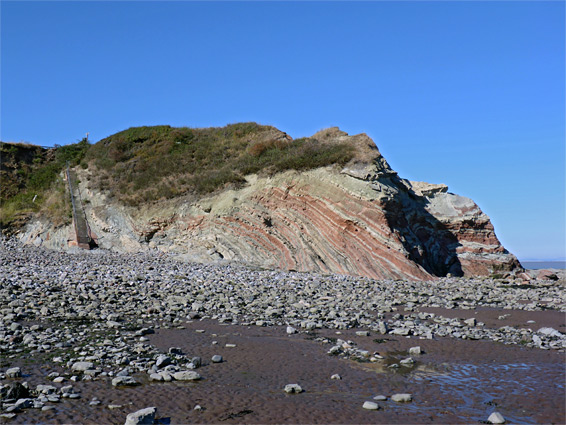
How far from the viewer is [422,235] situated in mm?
25781

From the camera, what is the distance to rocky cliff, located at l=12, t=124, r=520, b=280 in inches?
857

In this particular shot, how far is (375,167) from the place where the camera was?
23.4 m

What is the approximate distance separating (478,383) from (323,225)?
15.5m

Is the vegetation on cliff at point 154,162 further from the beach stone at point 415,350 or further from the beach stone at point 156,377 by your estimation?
the beach stone at point 156,377

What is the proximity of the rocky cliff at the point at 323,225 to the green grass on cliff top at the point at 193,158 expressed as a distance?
512mm

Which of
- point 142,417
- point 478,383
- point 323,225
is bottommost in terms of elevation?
point 478,383

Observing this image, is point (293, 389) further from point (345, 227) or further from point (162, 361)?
point (345, 227)

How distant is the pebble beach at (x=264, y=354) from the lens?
19.8 feet

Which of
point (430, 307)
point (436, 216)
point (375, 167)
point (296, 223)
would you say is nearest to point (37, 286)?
point (430, 307)

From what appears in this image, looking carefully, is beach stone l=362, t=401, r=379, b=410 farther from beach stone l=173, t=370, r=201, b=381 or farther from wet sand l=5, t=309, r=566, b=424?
beach stone l=173, t=370, r=201, b=381

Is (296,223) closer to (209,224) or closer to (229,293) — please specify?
(209,224)

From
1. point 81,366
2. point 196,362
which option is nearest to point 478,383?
point 196,362

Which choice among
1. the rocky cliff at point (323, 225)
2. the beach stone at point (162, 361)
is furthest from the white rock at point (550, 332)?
the rocky cliff at point (323, 225)

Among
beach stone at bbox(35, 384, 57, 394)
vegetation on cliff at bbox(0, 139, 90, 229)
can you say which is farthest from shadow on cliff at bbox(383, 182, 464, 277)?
vegetation on cliff at bbox(0, 139, 90, 229)
